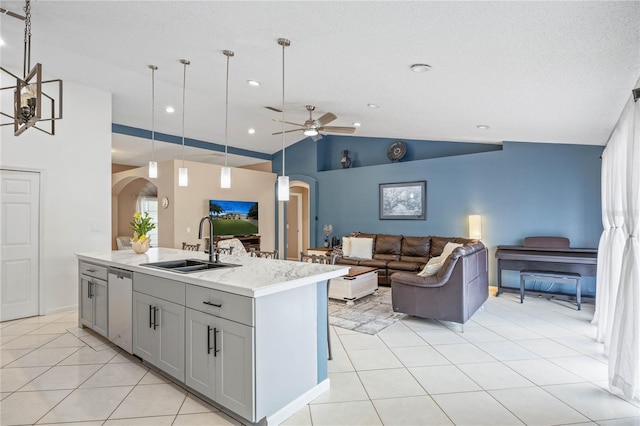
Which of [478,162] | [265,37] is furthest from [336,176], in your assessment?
[265,37]

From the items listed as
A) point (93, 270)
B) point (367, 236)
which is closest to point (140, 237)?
point (93, 270)

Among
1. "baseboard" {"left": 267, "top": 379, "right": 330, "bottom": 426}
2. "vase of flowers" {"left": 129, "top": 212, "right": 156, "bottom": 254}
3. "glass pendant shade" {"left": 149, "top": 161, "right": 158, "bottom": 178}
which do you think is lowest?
"baseboard" {"left": 267, "top": 379, "right": 330, "bottom": 426}

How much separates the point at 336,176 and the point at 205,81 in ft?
15.0

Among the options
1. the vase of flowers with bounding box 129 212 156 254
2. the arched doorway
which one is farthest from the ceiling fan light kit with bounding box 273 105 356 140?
the arched doorway

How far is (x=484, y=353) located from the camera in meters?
3.28

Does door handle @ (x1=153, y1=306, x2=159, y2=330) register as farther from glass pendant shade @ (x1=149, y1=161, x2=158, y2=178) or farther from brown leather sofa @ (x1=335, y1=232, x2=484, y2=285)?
brown leather sofa @ (x1=335, y1=232, x2=484, y2=285)

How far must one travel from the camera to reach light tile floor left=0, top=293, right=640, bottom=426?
88.4 inches

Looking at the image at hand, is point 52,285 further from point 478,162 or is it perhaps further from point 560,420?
point 478,162

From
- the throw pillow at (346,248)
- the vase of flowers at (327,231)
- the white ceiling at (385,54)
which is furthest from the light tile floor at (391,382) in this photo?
the vase of flowers at (327,231)

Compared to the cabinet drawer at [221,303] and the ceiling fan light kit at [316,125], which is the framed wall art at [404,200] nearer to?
the ceiling fan light kit at [316,125]

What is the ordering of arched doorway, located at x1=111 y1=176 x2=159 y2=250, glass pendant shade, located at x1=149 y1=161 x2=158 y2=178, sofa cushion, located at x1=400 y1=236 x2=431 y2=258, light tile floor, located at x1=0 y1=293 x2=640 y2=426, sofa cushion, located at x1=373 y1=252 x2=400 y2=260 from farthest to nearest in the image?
arched doorway, located at x1=111 y1=176 x2=159 y2=250 < sofa cushion, located at x1=373 y1=252 x2=400 y2=260 < sofa cushion, located at x1=400 y1=236 x2=431 y2=258 < glass pendant shade, located at x1=149 y1=161 x2=158 y2=178 < light tile floor, located at x1=0 y1=293 x2=640 y2=426

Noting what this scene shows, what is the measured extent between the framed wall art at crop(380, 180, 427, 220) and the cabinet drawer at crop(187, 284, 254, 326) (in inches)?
220

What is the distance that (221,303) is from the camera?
2.17 m

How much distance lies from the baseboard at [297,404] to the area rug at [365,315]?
1.42 meters
